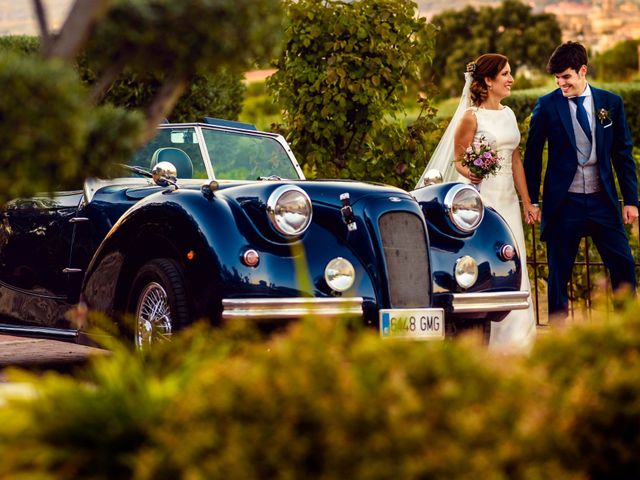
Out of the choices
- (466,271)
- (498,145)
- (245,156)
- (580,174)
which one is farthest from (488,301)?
(245,156)

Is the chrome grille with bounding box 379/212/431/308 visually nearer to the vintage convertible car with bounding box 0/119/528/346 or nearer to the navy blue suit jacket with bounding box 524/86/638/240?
the vintage convertible car with bounding box 0/119/528/346

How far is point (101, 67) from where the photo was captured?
3.63 meters

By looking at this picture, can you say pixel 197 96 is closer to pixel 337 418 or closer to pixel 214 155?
pixel 214 155

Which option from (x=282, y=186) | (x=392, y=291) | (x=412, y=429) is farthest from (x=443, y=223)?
(x=412, y=429)

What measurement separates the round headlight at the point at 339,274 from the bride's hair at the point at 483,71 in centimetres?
255

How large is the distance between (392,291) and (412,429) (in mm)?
3623

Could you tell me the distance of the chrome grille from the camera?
6.14 m

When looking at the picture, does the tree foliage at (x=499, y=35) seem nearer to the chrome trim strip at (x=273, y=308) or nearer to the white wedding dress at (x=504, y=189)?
the white wedding dress at (x=504, y=189)

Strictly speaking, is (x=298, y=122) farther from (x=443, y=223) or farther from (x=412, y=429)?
(x=412, y=429)

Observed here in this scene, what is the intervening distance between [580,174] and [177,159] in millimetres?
2335

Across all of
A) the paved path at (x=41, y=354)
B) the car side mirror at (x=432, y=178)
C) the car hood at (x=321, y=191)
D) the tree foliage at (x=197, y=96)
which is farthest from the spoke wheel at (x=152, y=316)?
the tree foliage at (x=197, y=96)

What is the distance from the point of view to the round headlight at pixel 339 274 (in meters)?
5.90

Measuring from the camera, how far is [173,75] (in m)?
3.60

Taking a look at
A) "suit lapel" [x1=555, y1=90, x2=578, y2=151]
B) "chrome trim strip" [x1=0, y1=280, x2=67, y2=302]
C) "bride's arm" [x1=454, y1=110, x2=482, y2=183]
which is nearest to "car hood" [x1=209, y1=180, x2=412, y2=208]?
"suit lapel" [x1=555, y1=90, x2=578, y2=151]
